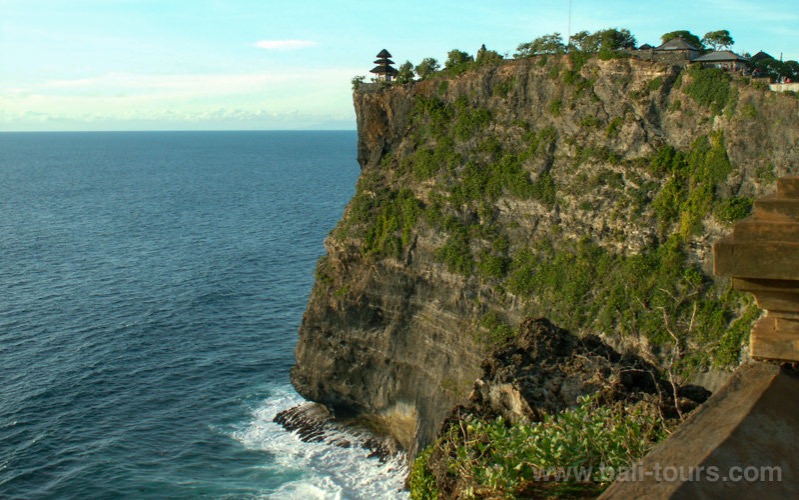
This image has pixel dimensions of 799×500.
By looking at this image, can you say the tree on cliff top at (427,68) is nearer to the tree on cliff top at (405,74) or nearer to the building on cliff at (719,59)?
the tree on cliff top at (405,74)

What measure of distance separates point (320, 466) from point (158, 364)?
748 inches

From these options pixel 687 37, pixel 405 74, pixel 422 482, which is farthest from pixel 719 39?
pixel 422 482

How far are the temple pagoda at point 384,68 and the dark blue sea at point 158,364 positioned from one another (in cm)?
2385

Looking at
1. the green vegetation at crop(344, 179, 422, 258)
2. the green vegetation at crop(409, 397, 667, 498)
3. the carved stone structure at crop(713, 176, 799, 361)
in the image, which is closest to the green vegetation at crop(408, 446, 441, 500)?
the green vegetation at crop(409, 397, 667, 498)

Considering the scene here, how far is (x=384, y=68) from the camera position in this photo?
58438mm

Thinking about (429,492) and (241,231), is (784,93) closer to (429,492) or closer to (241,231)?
(429,492)

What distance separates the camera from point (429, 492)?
1908 cm

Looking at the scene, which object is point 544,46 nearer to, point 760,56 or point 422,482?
point 760,56

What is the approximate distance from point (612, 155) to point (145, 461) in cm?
3429

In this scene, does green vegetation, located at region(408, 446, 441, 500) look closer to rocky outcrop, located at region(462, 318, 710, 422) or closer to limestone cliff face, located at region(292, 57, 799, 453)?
rocky outcrop, located at region(462, 318, 710, 422)

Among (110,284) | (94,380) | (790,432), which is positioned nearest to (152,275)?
(110,284)

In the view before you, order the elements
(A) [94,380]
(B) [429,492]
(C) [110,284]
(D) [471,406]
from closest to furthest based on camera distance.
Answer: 1. (B) [429,492]
2. (D) [471,406]
3. (A) [94,380]
4. (C) [110,284]

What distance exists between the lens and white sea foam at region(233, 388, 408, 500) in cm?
4216

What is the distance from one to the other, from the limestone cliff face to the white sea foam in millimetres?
2506
